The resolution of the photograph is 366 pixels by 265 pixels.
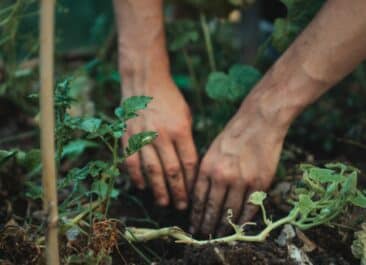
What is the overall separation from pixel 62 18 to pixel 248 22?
802mm

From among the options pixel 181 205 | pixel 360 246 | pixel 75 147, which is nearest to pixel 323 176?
pixel 360 246

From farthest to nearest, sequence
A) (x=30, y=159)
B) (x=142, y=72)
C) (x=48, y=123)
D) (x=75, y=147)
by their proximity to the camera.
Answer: (x=75, y=147)
(x=142, y=72)
(x=30, y=159)
(x=48, y=123)

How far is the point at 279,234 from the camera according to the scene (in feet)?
3.82

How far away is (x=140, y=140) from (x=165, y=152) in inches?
9.1

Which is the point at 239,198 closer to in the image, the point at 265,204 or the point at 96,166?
the point at 265,204

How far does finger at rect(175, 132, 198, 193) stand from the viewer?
1.27 metres

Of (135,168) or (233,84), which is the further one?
(233,84)

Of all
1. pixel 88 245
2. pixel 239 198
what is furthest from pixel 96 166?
pixel 239 198

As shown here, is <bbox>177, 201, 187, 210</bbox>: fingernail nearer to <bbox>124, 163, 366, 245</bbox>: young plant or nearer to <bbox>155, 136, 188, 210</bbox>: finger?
<bbox>155, 136, 188, 210</bbox>: finger

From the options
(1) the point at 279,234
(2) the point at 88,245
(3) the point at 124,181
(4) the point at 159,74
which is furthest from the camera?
(3) the point at 124,181

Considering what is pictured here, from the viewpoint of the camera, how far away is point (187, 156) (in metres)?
1.27

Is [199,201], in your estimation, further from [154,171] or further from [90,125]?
[90,125]

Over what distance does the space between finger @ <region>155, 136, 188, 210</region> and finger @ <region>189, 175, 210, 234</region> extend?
0.13 ft

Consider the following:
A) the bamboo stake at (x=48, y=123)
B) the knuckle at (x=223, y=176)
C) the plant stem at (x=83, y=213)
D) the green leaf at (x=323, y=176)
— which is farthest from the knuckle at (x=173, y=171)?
the bamboo stake at (x=48, y=123)
